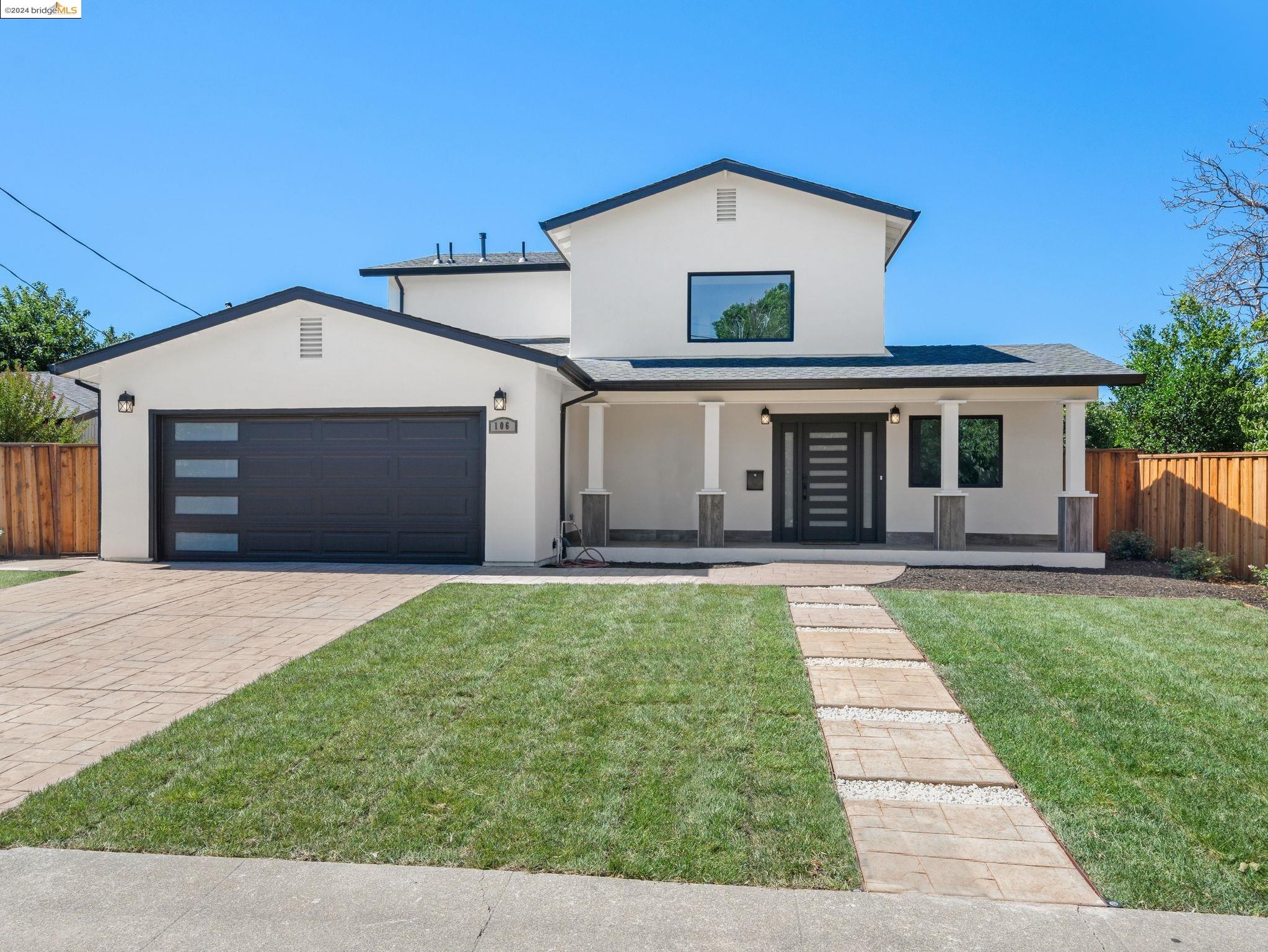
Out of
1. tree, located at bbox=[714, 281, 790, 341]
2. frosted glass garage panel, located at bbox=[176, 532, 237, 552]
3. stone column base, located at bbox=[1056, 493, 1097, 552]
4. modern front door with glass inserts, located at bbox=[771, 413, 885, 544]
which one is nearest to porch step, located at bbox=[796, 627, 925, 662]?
stone column base, located at bbox=[1056, 493, 1097, 552]

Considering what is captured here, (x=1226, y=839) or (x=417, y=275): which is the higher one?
(x=417, y=275)

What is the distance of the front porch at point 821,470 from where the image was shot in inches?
557

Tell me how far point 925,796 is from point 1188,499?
11.5m

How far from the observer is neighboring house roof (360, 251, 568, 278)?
57.9 ft

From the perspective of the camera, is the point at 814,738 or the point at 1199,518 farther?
the point at 1199,518

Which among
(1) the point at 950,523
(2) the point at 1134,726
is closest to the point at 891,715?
(2) the point at 1134,726

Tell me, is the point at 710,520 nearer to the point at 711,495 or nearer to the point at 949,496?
the point at 711,495

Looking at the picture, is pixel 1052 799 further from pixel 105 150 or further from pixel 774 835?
pixel 105 150

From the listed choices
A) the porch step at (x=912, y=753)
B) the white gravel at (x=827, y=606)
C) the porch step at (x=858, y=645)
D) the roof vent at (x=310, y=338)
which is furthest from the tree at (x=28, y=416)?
the porch step at (x=912, y=753)

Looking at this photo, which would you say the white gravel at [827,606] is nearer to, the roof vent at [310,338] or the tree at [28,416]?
Result: the roof vent at [310,338]

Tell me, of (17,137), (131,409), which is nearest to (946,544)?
(131,409)

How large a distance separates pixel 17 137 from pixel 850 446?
21.5 metres

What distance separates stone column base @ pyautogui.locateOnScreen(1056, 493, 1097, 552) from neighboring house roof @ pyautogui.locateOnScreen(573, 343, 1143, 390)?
71.6 inches

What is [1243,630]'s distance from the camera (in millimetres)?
7523
